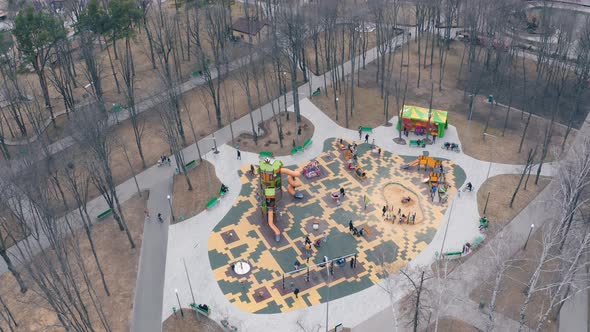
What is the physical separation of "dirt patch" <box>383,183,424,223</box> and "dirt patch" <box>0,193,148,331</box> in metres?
27.4

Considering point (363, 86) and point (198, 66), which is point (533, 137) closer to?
point (363, 86)

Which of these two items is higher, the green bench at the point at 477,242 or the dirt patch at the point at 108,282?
the dirt patch at the point at 108,282

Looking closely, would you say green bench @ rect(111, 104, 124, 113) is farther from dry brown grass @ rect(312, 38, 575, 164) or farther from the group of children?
the group of children

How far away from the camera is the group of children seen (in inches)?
2066

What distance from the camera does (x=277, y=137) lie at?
65938 mm

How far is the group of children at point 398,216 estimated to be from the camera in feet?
172

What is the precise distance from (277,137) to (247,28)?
31011mm

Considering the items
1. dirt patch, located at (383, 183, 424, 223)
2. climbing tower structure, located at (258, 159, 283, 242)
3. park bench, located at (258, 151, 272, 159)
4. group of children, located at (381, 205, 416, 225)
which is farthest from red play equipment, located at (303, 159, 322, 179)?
group of children, located at (381, 205, 416, 225)

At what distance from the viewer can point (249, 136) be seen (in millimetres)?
A: 66250

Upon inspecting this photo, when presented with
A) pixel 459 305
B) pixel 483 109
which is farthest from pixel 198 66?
pixel 459 305

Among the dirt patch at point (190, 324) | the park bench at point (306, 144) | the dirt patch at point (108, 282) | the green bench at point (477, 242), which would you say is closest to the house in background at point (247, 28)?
the park bench at point (306, 144)

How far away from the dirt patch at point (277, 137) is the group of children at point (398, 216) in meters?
15.8

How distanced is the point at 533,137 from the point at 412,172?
57.6ft

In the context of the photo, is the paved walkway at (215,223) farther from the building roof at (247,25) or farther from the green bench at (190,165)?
the building roof at (247,25)
